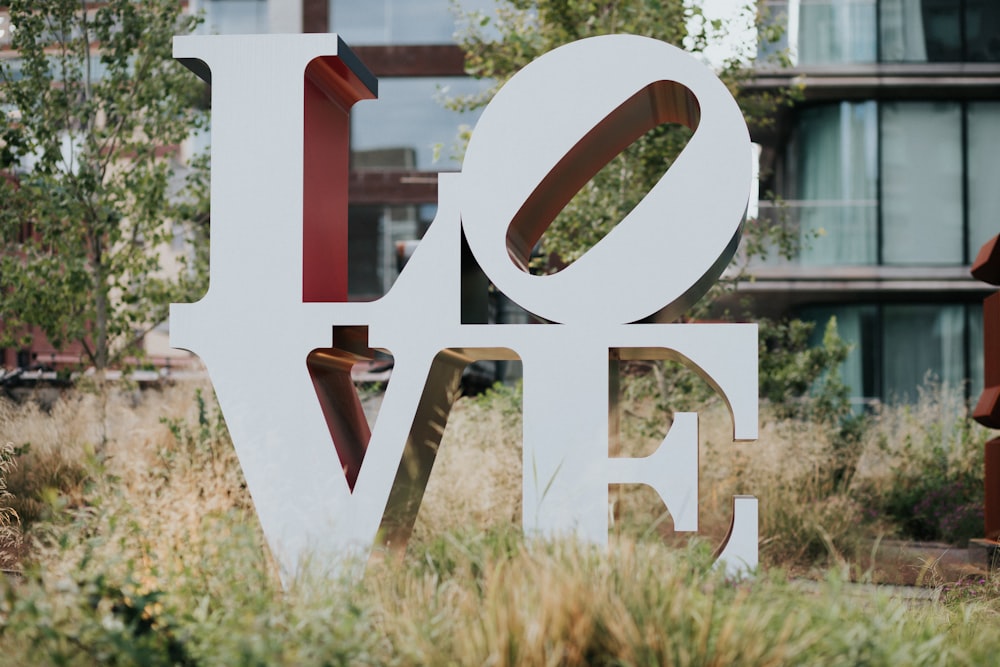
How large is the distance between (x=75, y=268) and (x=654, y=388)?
5722 mm

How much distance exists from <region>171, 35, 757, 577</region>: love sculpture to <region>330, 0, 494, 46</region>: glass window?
49.7ft

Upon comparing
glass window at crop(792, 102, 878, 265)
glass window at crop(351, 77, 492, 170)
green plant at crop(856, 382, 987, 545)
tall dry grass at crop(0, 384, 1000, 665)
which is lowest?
green plant at crop(856, 382, 987, 545)

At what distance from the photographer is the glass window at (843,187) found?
15.8 meters

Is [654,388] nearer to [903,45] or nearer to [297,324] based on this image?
[297,324]

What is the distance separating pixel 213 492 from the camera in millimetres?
6758

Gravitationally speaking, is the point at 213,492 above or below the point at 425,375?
below

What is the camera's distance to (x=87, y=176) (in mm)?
9781

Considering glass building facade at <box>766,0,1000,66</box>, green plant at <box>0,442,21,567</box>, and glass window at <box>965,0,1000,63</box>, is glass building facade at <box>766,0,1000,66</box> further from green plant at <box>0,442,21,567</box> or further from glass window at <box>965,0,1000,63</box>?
green plant at <box>0,442,21,567</box>

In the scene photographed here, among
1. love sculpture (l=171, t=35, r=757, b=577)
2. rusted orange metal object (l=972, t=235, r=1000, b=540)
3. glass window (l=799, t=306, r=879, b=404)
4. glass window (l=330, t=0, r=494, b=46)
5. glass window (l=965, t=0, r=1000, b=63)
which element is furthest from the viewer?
glass window (l=330, t=0, r=494, b=46)

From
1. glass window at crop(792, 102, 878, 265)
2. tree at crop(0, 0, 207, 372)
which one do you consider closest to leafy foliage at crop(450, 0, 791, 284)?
tree at crop(0, 0, 207, 372)

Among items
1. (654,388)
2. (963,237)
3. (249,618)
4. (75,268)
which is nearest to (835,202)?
(963,237)

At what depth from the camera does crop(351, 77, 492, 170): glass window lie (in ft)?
66.1

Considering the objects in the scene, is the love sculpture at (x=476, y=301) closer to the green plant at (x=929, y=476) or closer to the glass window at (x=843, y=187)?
the green plant at (x=929, y=476)

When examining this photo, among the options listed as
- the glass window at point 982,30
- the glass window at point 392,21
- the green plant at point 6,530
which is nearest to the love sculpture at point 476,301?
the green plant at point 6,530
